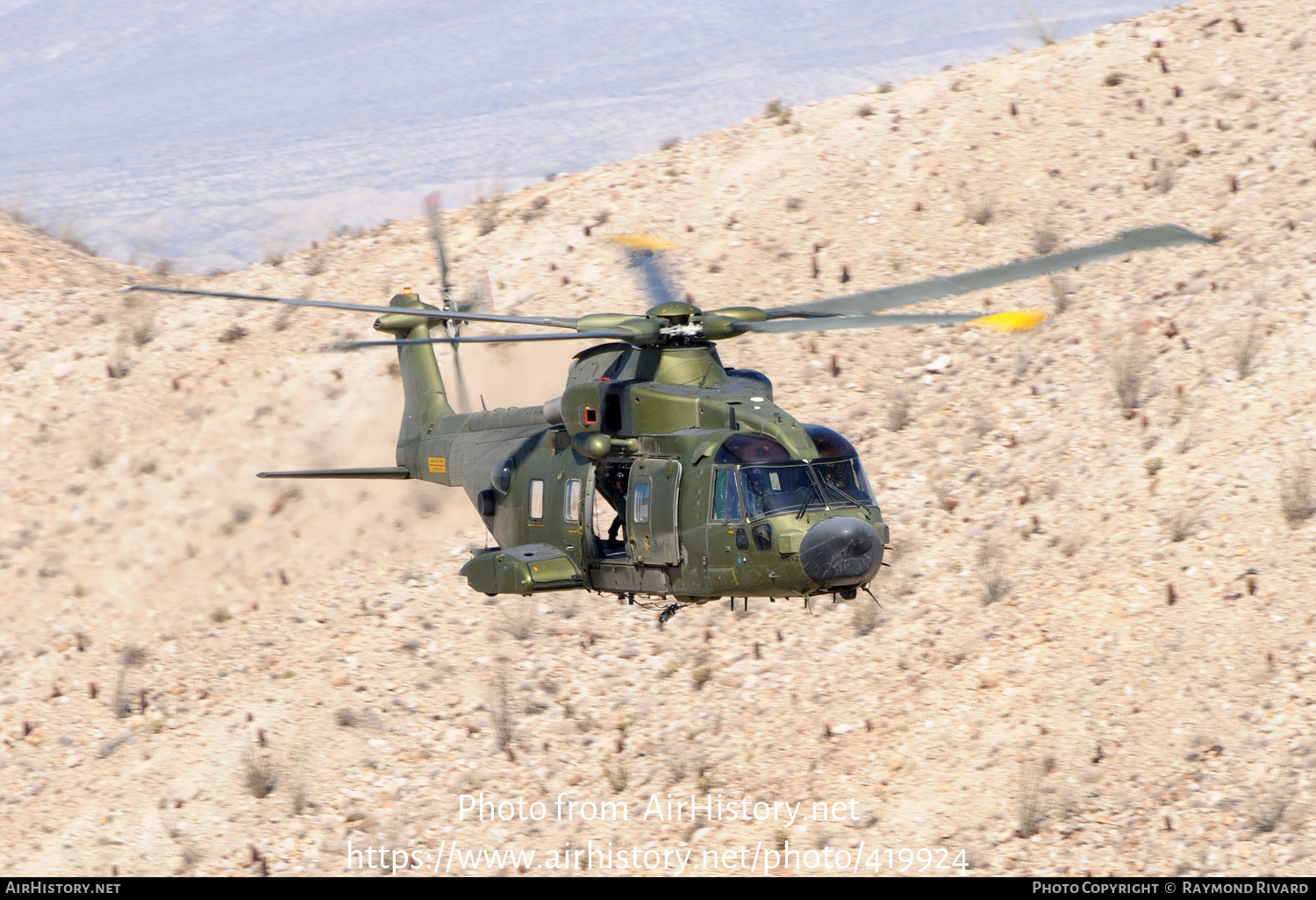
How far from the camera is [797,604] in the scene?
67.9ft

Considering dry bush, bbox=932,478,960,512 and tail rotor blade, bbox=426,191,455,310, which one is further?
dry bush, bbox=932,478,960,512

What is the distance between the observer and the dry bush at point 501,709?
1922cm

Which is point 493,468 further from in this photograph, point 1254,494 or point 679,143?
point 679,143

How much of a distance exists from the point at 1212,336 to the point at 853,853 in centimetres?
1083

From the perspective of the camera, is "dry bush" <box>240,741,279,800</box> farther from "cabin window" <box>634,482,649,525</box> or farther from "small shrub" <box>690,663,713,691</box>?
"cabin window" <box>634,482,649,525</box>

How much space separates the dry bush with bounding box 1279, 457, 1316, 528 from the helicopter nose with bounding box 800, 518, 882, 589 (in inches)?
343

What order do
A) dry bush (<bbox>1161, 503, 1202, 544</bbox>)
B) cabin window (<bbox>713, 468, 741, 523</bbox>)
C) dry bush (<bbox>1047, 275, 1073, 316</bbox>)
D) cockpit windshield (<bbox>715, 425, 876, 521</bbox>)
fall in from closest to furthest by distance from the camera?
cockpit windshield (<bbox>715, 425, 876, 521</bbox>) → cabin window (<bbox>713, 468, 741, 523</bbox>) → dry bush (<bbox>1161, 503, 1202, 544</bbox>) → dry bush (<bbox>1047, 275, 1073, 316</bbox>)

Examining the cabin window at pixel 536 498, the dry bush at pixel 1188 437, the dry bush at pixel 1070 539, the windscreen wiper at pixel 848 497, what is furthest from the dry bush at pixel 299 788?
the dry bush at pixel 1188 437

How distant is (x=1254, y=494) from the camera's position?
19531 mm

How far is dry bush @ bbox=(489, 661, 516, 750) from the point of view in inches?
757

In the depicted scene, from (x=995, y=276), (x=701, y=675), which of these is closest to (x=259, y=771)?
(x=701, y=675)

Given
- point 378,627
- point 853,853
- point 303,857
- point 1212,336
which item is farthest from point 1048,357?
point 303,857

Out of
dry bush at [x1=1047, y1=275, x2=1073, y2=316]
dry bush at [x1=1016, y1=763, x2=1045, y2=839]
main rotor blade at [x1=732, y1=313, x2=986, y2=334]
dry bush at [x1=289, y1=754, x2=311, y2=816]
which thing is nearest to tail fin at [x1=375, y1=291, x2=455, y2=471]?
dry bush at [x1=289, y1=754, x2=311, y2=816]

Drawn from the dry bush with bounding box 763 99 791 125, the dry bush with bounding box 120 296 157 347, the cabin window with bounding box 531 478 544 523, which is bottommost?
the cabin window with bounding box 531 478 544 523
